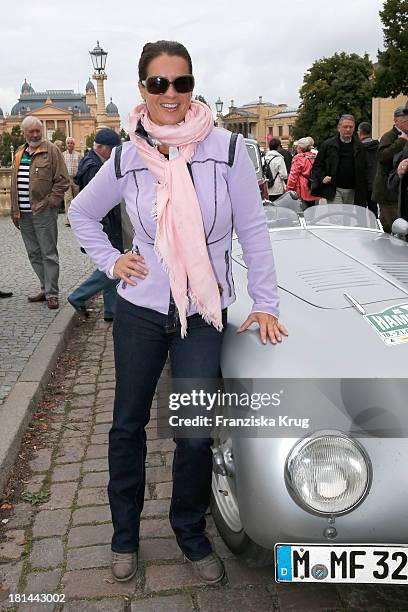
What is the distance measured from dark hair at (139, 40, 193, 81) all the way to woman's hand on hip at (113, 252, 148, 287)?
2.20 feet

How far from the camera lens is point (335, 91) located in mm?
67000

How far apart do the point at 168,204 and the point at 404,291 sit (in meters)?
1.09

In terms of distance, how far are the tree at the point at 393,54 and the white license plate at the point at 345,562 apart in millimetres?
57247

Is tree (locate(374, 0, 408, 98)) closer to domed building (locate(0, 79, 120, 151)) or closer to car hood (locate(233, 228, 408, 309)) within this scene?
car hood (locate(233, 228, 408, 309))

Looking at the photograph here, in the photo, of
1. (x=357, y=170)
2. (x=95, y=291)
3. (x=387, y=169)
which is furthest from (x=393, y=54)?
(x=95, y=291)

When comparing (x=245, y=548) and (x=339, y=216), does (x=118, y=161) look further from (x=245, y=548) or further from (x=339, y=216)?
(x=339, y=216)

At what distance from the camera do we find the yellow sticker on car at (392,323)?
8.00ft

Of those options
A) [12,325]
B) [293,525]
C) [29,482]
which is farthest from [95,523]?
[12,325]

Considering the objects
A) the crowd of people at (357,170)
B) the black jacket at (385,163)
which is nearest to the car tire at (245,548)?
the crowd of people at (357,170)

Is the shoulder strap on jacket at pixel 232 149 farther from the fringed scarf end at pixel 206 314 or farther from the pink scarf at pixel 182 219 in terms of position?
the fringed scarf end at pixel 206 314

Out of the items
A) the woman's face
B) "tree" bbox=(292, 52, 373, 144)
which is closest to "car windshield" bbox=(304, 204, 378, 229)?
A: the woman's face

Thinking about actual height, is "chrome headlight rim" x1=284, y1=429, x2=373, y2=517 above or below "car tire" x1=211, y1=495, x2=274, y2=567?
above

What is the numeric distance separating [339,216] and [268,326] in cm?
213

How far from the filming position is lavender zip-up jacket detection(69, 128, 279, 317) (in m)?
2.55
